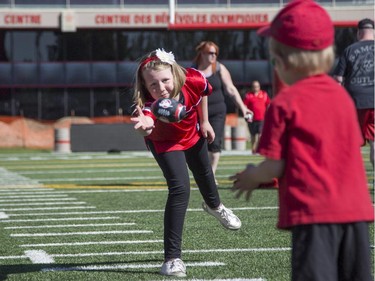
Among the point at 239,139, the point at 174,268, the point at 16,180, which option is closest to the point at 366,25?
the point at 174,268

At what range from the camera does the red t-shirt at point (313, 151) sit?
144 inches

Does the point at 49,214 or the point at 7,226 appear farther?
the point at 49,214

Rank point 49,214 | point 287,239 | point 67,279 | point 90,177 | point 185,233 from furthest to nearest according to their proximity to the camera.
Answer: point 90,177, point 49,214, point 185,233, point 287,239, point 67,279

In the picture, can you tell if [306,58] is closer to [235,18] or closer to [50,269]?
[50,269]

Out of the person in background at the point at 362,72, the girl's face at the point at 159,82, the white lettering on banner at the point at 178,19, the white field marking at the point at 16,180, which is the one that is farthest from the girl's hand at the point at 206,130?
the white lettering on banner at the point at 178,19

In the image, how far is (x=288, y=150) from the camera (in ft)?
12.1

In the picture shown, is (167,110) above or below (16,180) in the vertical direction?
above

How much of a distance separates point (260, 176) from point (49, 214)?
6.55m

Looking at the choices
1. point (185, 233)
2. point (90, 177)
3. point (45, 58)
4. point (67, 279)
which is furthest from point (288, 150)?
point (45, 58)

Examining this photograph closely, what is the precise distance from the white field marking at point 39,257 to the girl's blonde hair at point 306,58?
337cm

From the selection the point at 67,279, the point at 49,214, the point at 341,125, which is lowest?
the point at 49,214

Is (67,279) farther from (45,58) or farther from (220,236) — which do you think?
(45,58)

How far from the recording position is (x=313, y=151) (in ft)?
12.0

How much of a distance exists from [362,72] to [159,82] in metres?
4.38
